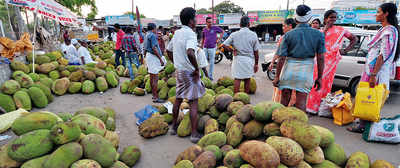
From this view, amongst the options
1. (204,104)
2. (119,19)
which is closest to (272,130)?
(204,104)

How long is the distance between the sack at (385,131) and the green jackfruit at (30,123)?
13.5 feet

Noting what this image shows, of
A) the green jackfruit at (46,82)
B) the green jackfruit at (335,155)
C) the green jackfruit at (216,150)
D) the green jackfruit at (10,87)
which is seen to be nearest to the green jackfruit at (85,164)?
the green jackfruit at (216,150)

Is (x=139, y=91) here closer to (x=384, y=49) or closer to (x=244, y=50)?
(x=244, y=50)

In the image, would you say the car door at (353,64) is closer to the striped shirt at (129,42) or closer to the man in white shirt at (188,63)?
the man in white shirt at (188,63)

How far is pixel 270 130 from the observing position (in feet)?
7.45

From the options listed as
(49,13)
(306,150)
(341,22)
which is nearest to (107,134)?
(306,150)

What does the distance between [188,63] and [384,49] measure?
9.23 feet

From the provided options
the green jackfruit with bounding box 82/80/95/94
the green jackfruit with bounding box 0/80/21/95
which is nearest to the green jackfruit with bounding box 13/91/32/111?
the green jackfruit with bounding box 0/80/21/95

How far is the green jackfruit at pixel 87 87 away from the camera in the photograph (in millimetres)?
5602

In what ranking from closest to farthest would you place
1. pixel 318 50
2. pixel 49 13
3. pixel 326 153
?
1. pixel 326 153
2. pixel 318 50
3. pixel 49 13

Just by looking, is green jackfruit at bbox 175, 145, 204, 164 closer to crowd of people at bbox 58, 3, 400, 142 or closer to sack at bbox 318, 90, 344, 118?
crowd of people at bbox 58, 3, 400, 142

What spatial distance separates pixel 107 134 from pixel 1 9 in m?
18.6

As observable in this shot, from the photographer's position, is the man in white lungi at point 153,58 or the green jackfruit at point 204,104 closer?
the green jackfruit at point 204,104

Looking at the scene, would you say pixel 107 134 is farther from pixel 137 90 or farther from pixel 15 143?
pixel 137 90
